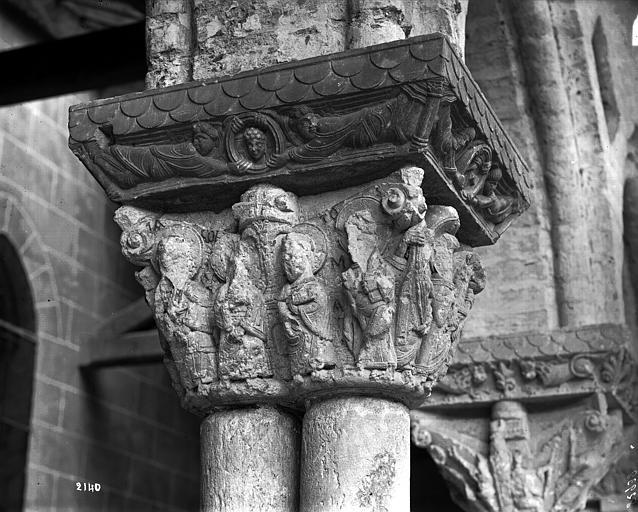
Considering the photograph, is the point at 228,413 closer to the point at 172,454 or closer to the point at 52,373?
the point at 52,373

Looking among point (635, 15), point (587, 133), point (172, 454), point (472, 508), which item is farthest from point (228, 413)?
point (172, 454)

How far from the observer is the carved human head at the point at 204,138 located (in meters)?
3.07

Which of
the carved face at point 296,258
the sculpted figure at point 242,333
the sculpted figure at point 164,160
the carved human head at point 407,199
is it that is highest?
the sculpted figure at point 164,160

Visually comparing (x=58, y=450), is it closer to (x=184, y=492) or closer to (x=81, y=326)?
(x=81, y=326)

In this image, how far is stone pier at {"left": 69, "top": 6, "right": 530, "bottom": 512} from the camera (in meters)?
2.91

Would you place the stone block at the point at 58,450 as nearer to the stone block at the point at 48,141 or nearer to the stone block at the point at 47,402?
the stone block at the point at 47,402

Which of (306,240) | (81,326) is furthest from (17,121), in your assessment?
(306,240)

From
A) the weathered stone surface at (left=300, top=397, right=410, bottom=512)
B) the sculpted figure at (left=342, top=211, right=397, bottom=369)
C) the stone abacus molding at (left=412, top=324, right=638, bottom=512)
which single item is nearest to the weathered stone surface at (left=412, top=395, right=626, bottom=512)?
the stone abacus molding at (left=412, top=324, right=638, bottom=512)

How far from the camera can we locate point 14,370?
7480 millimetres

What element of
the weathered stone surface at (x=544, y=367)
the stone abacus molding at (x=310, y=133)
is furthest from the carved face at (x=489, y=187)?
the weathered stone surface at (x=544, y=367)

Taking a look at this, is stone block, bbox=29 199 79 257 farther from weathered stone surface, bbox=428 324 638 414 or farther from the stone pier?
the stone pier

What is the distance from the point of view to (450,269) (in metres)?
3.06

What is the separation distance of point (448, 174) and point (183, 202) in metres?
0.69

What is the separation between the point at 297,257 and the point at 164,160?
44 cm
